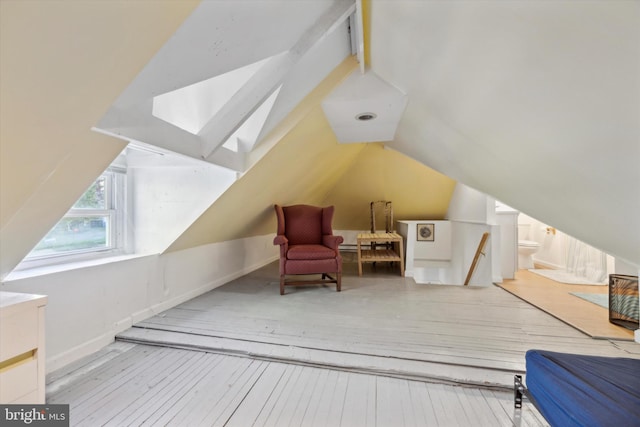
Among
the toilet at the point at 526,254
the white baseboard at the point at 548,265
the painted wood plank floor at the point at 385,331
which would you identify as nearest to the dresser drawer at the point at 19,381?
the painted wood plank floor at the point at 385,331

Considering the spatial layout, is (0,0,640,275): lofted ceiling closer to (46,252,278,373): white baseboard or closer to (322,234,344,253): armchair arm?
(46,252,278,373): white baseboard

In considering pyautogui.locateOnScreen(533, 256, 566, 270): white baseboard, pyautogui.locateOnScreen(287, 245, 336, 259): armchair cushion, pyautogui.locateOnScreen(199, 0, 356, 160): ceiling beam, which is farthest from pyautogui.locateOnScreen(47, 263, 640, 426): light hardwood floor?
pyautogui.locateOnScreen(533, 256, 566, 270): white baseboard

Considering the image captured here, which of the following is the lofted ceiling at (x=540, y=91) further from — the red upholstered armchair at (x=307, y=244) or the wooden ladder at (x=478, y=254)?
the red upholstered armchair at (x=307, y=244)

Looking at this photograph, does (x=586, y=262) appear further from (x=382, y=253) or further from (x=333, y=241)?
(x=333, y=241)

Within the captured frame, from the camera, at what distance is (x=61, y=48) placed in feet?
2.29

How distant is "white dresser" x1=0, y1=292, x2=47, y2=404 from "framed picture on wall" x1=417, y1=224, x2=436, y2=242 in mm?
4801

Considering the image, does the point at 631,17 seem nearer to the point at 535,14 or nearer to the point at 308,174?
the point at 535,14

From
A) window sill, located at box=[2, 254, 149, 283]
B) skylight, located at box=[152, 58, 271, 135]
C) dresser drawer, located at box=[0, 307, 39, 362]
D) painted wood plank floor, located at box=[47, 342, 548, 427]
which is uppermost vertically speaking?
skylight, located at box=[152, 58, 271, 135]

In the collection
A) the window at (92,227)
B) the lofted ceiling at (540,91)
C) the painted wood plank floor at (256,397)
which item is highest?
the lofted ceiling at (540,91)

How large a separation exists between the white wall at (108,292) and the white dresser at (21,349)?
1.64 ft

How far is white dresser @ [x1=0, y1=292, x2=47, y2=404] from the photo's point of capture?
90cm

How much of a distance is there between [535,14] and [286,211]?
289 centimetres

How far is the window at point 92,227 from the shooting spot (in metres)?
1.67

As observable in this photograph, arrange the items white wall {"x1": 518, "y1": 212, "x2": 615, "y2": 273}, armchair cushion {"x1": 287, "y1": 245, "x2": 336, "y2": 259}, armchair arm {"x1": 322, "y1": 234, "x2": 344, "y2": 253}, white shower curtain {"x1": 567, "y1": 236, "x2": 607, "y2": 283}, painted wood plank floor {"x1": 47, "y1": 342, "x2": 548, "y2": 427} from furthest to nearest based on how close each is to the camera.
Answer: white wall {"x1": 518, "y1": 212, "x2": 615, "y2": 273}
white shower curtain {"x1": 567, "y1": 236, "x2": 607, "y2": 283}
armchair arm {"x1": 322, "y1": 234, "x2": 344, "y2": 253}
armchair cushion {"x1": 287, "y1": 245, "x2": 336, "y2": 259}
painted wood plank floor {"x1": 47, "y1": 342, "x2": 548, "y2": 427}
